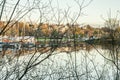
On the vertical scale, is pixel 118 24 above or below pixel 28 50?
above

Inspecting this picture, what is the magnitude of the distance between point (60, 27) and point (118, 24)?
1566 millimetres

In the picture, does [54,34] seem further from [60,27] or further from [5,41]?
[5,41]

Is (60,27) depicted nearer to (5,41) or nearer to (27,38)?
(27,38)

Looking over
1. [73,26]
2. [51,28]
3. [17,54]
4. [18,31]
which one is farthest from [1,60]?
[73,26]

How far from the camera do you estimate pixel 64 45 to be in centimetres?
294

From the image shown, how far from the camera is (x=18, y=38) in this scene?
122 inches

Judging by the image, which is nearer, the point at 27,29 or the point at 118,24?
the point at 27,29

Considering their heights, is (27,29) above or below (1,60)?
above

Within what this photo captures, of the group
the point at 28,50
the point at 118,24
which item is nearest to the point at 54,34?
the point at 28,50

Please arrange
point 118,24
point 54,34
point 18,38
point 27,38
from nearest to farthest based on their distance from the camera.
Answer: point 54,34, point 27,38, point 18,38, point 118,24

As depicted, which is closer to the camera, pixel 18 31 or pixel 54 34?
pixel 54 34

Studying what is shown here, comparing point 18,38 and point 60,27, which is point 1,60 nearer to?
point 18,38

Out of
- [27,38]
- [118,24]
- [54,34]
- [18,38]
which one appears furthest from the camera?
[118,24]

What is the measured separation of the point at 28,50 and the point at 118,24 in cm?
158
